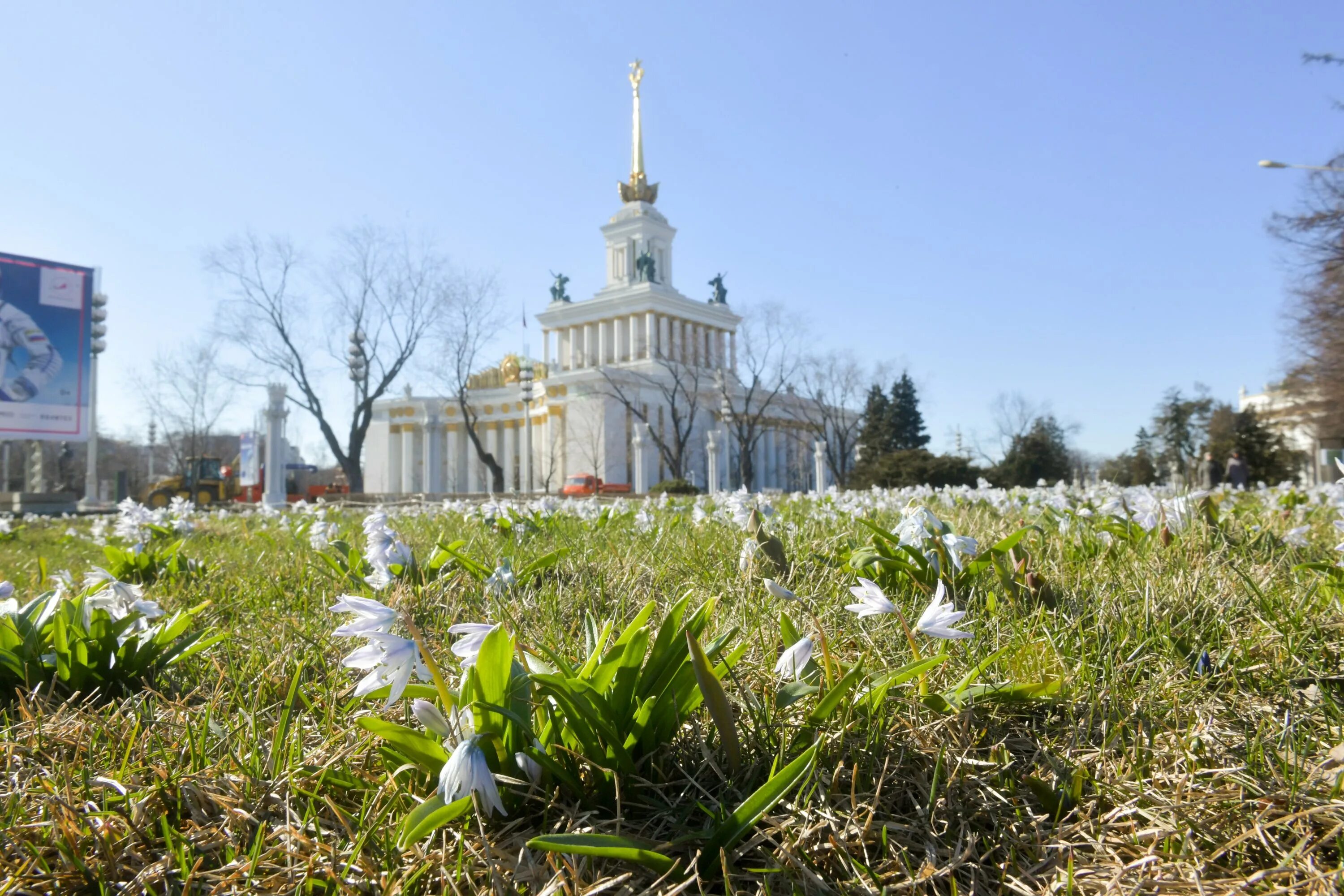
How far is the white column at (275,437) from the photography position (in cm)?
2828

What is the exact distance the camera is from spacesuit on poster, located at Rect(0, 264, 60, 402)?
23516 millimetres

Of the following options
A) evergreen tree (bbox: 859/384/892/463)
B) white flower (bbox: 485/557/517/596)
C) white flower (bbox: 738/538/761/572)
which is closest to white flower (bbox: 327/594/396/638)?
white flower (bbox: 485/557/517/596)

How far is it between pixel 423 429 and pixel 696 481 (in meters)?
23.3

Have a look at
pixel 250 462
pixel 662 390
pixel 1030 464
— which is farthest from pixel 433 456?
pixel 1030 464

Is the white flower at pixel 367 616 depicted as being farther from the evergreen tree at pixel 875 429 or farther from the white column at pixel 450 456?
the white column at pixel 450 456

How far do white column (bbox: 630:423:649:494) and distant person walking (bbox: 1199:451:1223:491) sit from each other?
22351 millimetres

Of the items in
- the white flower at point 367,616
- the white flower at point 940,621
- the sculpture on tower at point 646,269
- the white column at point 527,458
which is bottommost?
the white flower at point 940,621

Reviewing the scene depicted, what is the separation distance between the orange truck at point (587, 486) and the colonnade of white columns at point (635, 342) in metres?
11.9

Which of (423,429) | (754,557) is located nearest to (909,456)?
(754,557)

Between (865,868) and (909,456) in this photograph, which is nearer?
(865,868)

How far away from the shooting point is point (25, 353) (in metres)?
24.0

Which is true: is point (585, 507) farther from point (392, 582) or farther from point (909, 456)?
point (909, 456)

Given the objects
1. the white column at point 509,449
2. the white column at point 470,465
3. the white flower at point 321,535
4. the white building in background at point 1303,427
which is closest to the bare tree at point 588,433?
the white column at point 509,449

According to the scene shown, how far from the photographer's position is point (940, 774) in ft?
5.04
